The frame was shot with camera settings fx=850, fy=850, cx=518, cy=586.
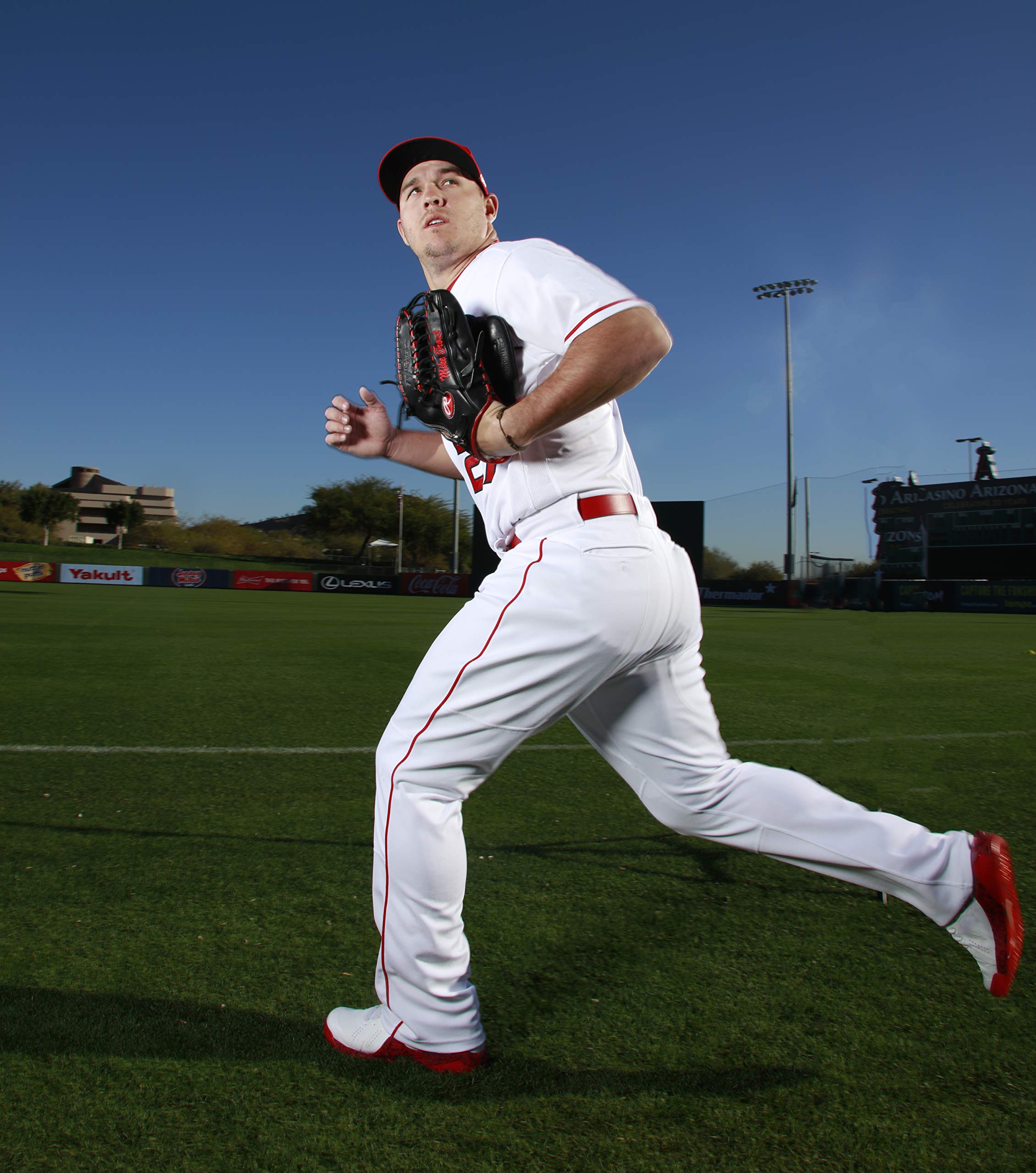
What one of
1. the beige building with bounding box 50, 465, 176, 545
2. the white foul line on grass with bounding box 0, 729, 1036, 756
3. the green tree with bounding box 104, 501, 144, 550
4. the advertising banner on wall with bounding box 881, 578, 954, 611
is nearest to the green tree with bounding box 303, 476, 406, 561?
the green tree with bounding box 104, 501, 144, 550

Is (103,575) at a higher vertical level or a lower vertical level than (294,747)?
higher

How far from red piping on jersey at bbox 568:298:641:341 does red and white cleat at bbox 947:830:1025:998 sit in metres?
1.41

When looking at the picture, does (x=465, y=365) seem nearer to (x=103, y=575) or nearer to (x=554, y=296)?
(x=554, y=296)

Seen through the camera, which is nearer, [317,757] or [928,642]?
[317,757]

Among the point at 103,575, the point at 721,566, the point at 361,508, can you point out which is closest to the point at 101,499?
the point at 361,508

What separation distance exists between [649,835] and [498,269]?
8.01 ft

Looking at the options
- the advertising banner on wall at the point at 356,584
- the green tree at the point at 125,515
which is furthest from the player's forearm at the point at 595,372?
the green tree at the point at 125,515

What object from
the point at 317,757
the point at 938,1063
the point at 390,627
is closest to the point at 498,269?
the point at 938,1063

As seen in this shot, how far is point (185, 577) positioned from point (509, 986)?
39055mm

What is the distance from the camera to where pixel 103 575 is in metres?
37.8

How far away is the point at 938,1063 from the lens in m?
1.88

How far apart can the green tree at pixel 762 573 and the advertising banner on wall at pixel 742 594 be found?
195mm

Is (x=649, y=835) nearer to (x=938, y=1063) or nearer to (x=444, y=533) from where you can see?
(x=938, y=1063)

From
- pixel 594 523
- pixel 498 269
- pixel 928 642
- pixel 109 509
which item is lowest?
pixel 928 642
